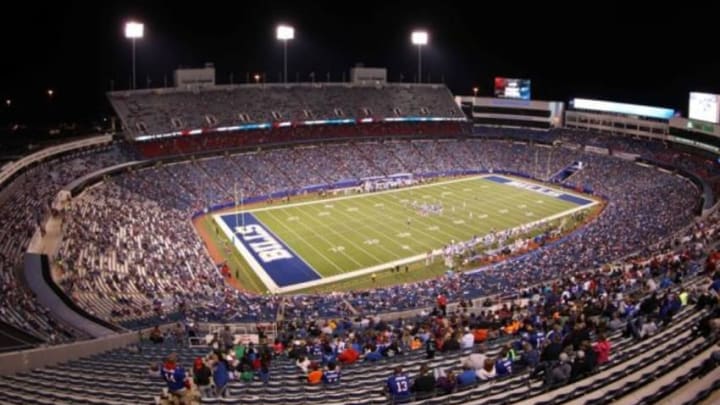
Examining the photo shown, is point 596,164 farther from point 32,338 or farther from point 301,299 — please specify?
point 32,338

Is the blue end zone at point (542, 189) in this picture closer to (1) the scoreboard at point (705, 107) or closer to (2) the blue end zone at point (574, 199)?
(2) the blue end zone at point (574, 199)

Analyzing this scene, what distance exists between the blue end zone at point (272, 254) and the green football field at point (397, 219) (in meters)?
0.54

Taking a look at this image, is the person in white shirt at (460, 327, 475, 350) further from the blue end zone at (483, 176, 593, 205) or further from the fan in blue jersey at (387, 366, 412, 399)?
the blue end zone at (483, 176, 593, 205)

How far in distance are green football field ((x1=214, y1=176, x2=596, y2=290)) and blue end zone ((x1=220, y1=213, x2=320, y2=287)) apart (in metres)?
0.54

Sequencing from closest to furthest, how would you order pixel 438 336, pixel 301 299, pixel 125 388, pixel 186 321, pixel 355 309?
1. pixel 125 388
2. pixel 438 336
3. pixel 186 321
4. pixel 355 309
5. pixel 301 299

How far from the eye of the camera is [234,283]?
110 ft

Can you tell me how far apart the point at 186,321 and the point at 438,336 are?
11.1 m

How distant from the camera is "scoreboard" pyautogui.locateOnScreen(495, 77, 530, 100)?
71.4 m

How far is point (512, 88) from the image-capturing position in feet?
237

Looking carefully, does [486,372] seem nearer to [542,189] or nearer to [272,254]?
[272,254]

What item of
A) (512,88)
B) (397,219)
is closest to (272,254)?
(397,219)

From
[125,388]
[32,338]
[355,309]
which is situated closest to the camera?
[125,388]

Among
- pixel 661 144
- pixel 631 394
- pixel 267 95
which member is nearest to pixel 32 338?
pixel 631 394

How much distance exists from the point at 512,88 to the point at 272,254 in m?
44.0
